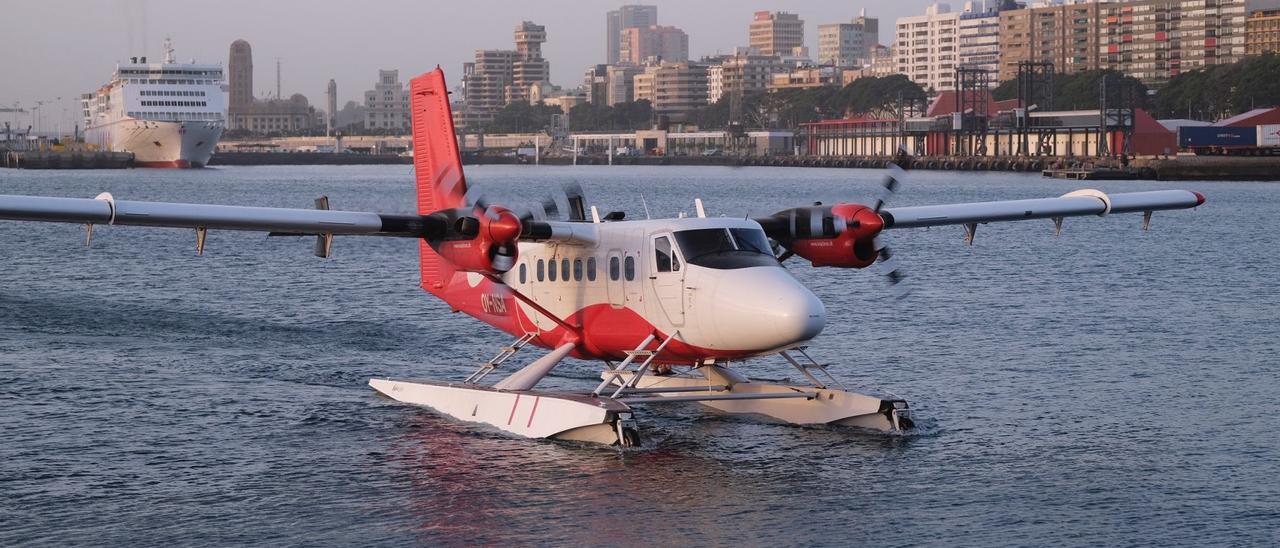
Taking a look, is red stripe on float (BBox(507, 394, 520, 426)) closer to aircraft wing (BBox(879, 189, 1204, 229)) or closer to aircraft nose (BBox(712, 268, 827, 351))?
aircraft nose (BBox(712, 268, 827, 351))

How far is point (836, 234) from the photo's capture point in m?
20.9

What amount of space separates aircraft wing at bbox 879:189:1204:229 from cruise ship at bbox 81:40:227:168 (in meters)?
178

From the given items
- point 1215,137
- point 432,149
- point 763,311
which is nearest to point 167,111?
point 1215,137

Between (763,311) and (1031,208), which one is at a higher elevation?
(1031,208)

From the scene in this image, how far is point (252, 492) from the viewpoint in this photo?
701 inches

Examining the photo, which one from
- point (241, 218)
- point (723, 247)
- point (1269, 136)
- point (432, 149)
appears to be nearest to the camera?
point (241, 218)

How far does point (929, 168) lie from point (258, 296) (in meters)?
156

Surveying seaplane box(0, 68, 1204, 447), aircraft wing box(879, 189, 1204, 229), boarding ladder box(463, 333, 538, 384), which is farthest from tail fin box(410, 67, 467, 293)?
aircraft wing box(879, 189, 1204, 229)

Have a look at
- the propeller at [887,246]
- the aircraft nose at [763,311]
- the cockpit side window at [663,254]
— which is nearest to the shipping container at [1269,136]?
the propeller at [887,246]

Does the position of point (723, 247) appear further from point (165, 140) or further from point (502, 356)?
point (165, 140)

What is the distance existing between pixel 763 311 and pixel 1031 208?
23.3 feet

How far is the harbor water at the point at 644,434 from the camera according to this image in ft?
53.7

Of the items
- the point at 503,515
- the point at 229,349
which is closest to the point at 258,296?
the point at 229,349

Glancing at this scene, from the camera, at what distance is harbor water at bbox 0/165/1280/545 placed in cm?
1636
